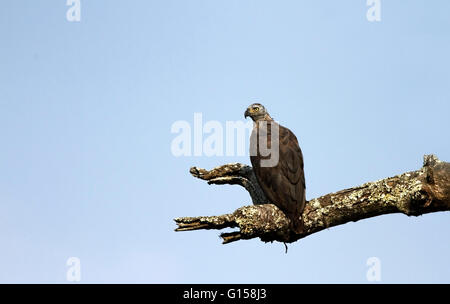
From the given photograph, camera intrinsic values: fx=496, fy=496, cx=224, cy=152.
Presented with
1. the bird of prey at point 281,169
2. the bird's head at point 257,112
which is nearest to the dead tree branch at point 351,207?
the bird of prey at point 281,169

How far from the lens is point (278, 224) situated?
6824 mm

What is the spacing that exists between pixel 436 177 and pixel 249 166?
11.0 ft

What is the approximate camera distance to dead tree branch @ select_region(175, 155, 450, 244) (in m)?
6.54

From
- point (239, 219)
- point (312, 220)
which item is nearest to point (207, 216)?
point (239, 219)

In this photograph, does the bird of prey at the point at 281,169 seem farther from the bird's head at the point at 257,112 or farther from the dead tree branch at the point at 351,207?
the bird's head at the point at 257,112

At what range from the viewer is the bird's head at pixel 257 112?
10.1 m

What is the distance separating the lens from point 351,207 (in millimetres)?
6766

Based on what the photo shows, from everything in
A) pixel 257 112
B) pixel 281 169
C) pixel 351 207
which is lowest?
pixel 351 207

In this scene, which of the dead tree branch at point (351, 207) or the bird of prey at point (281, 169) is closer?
the dead tree branch at point (351, 207)

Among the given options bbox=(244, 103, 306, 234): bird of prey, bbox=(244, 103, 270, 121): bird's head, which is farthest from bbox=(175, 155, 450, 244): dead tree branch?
bbox=(244, 103, 270, 121): bird's head

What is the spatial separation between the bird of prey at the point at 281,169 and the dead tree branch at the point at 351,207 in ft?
0.48

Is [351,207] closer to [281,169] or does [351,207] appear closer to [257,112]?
[281,169]

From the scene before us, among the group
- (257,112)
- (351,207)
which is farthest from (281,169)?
(257,112)

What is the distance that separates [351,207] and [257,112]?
3806mm
